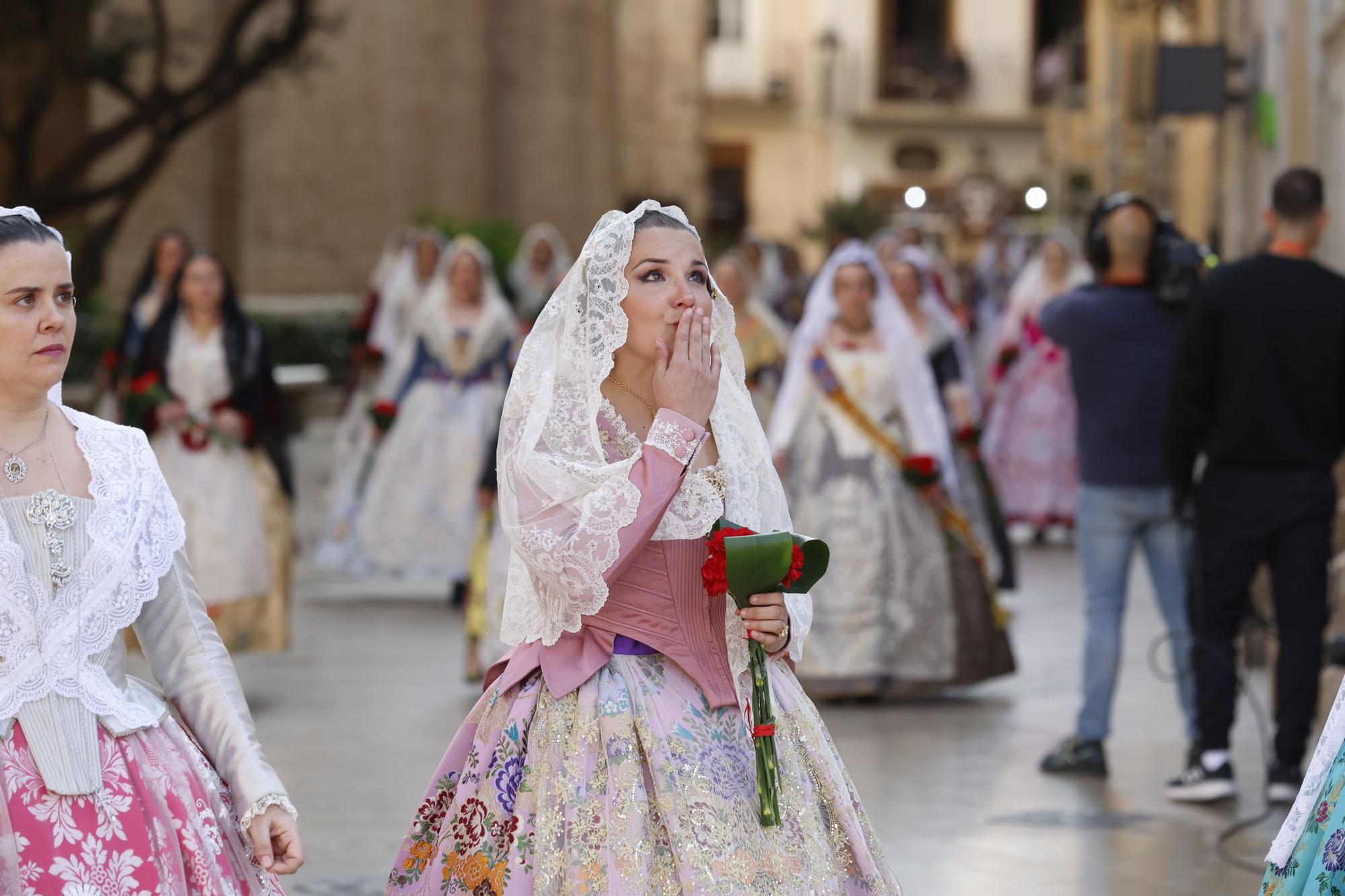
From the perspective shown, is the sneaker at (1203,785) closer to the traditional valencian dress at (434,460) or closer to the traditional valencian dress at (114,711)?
the traditional valencian dress at (114,711)

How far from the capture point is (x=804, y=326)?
9.68m

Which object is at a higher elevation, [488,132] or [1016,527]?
[488,132]

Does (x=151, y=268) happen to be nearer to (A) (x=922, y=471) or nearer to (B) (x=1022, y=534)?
(A) (x=922, y=471)

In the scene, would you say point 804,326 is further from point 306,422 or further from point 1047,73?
point 1047,73

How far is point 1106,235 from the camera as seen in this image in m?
7.82

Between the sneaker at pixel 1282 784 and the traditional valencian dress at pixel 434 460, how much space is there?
21.2ft

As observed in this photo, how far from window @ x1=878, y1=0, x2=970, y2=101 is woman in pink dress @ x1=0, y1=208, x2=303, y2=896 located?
48.8 m

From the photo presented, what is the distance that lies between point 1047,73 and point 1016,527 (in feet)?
101

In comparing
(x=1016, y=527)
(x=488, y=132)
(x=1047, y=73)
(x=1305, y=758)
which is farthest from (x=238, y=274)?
(x=1047, y=73)

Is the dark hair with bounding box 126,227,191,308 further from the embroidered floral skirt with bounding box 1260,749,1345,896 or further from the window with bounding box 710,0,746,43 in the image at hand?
the window with bounding box 710,0,746,43

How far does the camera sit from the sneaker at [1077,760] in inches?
313

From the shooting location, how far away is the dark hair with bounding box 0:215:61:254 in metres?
3.63

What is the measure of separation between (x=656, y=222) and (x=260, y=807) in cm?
141

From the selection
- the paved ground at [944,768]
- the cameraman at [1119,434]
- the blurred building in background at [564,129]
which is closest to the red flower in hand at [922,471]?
the paved ground at [944,768]
